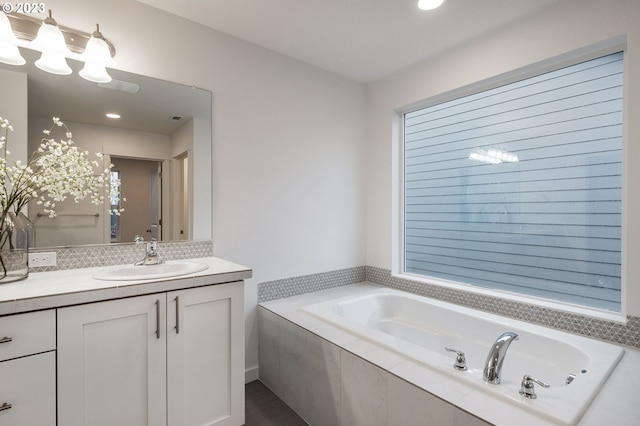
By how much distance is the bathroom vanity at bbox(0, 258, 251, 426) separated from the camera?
124cm

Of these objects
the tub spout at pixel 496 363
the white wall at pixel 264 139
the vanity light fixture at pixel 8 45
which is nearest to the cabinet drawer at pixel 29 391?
the white wall at pixel 264 139

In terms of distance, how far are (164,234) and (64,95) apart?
0.95 metres

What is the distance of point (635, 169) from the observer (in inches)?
69.1

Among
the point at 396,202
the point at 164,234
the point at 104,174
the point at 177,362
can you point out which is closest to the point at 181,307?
the point at 177,362

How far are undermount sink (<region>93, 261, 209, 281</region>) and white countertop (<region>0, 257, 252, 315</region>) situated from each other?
0.05 m

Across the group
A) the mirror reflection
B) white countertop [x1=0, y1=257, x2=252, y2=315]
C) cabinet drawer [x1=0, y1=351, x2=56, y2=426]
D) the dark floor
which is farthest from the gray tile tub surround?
cabinet drawer [x1=0, y1=351, x2=56, y2=426]

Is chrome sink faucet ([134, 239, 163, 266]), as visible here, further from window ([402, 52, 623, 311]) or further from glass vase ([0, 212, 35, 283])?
window ([402, 52, 623, 311])

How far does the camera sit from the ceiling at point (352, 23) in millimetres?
2008

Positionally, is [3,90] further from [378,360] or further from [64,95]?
[378,360]

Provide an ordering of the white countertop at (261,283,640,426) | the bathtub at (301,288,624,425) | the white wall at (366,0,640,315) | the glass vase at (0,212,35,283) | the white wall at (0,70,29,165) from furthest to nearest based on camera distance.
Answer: the white wall at (366,0,640,315)
the white wall at (0,70,29,165)
the glass vase at (0,212,35,283)
the bathtub at (301,288,624,425)
the white countertop at (261,283,640,426)

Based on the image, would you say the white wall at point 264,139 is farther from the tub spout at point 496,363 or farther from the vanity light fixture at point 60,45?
the tub spout at point 496,363

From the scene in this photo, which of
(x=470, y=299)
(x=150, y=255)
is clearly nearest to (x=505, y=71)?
(x=470, y=299)

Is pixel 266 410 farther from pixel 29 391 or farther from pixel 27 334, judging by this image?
pixel 27 334

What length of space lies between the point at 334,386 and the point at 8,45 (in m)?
2.45
